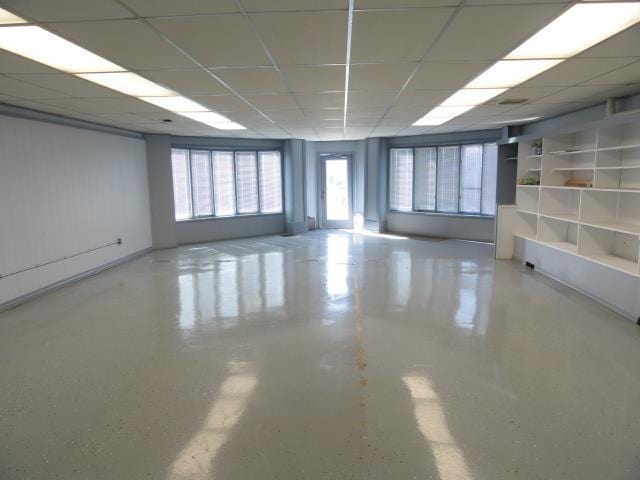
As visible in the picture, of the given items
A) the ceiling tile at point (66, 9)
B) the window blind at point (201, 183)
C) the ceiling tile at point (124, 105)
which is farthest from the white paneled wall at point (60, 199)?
the ceiling tile at point (66, 9)

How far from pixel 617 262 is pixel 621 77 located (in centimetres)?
211

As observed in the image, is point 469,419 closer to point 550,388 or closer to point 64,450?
point 550,388

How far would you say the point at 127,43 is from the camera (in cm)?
285

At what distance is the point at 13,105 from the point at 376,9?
4.74 m

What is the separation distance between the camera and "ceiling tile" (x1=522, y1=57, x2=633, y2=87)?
3391mm

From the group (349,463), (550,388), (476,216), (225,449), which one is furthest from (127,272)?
(476,216)

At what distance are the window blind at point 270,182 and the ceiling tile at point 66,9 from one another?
8010mm

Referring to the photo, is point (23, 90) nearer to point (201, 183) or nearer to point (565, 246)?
point (201, 183)

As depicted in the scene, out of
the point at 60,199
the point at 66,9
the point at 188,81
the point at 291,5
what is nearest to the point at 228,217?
the point at 60,199

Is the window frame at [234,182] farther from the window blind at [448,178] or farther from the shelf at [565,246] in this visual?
the shelf at [565,246]

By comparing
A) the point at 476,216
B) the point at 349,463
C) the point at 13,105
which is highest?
the point at 13,105

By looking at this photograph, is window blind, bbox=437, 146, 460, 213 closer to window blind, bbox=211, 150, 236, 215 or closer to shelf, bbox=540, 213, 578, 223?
shelf, bbox=540, 213, 578, 223

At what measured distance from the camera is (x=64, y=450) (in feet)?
7.40

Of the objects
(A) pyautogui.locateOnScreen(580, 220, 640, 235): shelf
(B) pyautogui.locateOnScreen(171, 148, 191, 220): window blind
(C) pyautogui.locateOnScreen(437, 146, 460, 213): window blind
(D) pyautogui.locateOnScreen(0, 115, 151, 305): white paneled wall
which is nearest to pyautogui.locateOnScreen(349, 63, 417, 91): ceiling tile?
(A) pyautogui.locateOnScreen(580, 220, 640, 235): shelf
